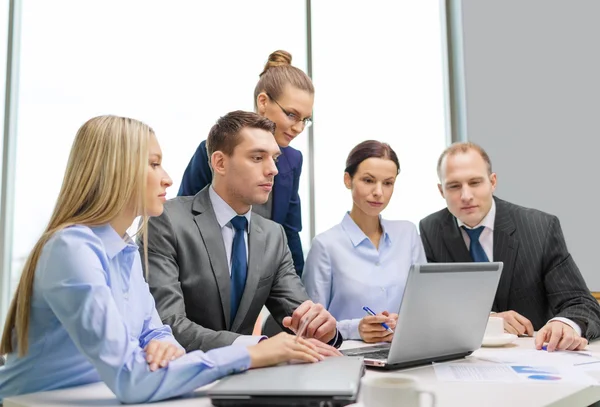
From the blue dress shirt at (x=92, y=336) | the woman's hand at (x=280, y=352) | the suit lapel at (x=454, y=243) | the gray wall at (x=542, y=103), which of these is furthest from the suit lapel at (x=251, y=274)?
the gray wall at (x=542, y=103)

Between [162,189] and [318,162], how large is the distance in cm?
268

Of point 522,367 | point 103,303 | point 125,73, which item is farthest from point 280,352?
point 125,73

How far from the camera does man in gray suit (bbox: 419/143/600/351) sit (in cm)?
218

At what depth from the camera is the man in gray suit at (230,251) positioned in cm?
173

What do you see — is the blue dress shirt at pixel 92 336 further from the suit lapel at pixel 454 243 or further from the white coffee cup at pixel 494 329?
the suit lapel at pixel 454 243

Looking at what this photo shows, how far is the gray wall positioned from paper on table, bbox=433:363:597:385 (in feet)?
8.29

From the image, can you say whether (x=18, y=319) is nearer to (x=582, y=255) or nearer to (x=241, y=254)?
(x=241, y=254)

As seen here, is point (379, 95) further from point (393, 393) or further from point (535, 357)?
point (393, 393)

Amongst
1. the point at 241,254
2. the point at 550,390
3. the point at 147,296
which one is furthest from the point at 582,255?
the point at 147,296

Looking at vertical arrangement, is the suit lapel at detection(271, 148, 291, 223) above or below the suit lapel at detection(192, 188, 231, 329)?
above

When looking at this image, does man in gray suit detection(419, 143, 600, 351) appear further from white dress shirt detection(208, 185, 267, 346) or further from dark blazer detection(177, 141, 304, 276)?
white dress shirt detection(208, 185, 267, 346)

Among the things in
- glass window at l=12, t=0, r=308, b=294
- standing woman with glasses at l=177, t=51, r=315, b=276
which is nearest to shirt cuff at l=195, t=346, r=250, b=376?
standing woman with glasses at l=177, t=51, r=315, b=276

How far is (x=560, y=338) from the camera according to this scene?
162 centimetres

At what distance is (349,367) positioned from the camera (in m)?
1.09
